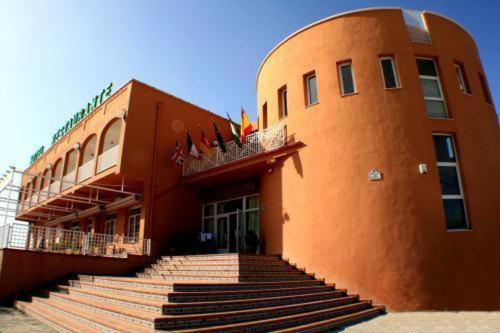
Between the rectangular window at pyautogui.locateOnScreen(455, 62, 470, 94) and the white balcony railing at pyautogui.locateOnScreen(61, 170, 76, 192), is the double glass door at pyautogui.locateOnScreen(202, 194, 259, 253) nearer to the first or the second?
the white balcony railing at pyautogui.locateOnScreen(61, 170, 76, 192)

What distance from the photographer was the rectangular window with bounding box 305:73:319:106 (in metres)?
12.8

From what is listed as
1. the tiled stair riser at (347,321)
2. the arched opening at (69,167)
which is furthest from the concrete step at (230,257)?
the arched opening at (69,167)

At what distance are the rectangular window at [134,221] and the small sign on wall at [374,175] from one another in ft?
33.0

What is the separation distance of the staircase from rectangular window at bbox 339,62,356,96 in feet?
20.5

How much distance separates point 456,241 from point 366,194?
2.68 m

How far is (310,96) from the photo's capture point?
12938 mm

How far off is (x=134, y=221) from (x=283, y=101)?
8.52 m

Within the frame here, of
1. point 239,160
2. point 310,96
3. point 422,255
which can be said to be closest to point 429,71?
point 310,96

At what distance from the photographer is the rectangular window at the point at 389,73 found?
11422 mm

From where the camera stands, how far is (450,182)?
10.4m

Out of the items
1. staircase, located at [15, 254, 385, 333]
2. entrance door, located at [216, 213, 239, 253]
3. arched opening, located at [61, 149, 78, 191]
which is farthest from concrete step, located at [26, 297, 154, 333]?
arched opening, located at [61, 149, 78, 191]

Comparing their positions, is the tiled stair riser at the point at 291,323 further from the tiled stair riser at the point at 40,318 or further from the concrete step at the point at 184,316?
the tiled stair riser at the point at 40,318

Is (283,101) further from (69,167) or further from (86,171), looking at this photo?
(69,167)

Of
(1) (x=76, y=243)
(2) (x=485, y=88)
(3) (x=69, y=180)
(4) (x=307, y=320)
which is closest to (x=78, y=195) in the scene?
(3) (x=69, y=180)
